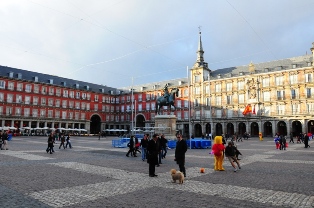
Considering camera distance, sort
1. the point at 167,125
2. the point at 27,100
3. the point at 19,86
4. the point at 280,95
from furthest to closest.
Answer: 1. the point at 27,100
2. the point at 19,86
3. the point at 280,95
4. the point at 167,125

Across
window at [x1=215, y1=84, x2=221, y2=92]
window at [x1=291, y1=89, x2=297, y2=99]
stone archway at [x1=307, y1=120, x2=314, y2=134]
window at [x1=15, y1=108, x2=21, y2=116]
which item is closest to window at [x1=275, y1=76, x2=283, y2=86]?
window at [x1=291, y1=89, x2=297, y2=99]

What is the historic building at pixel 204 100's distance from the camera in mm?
49281

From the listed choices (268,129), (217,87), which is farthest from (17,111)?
(268,129)

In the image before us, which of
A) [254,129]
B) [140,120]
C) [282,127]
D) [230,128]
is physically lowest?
[254,129]

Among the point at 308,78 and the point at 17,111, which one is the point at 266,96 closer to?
the point at 308,78

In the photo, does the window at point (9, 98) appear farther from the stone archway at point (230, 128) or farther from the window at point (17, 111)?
the stone archway at point (230, 128)

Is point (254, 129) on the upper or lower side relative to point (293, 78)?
lower

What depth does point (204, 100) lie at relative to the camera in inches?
2373

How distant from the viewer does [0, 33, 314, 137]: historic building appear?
49.3 meters

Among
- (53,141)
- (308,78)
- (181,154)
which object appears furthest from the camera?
(308,78)

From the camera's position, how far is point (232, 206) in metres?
5.42

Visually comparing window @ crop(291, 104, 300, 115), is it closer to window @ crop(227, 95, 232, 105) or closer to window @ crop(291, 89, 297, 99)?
window @ crop(291, 89, 297, 99)

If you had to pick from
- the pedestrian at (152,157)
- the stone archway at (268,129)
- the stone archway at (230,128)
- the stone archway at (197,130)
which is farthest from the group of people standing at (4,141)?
the stone archway at (268,129)

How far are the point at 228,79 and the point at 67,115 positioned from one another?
42.0 m
